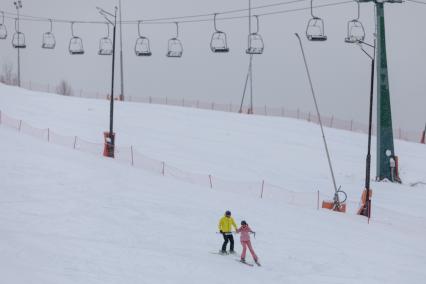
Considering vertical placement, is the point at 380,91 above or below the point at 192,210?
above

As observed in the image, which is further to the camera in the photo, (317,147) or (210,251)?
(317,147)

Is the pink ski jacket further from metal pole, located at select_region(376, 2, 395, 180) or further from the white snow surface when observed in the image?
metal pole, located at select_region(376, 2, 395, 180)

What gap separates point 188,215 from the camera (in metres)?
29.3

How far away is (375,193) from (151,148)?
1468 cm

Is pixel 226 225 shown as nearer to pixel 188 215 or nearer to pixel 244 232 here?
pixel 244 232

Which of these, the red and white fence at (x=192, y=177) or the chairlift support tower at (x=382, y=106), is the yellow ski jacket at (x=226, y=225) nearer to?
the red and white fence at (x=192, y=177)

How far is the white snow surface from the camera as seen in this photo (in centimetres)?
2147

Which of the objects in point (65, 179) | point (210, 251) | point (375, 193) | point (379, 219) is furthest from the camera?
point (375, 193)

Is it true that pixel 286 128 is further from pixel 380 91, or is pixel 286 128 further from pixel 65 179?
pixel 65 179

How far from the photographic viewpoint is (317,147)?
56.1m

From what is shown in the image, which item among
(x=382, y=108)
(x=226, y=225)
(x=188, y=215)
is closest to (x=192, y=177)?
(x=188, y=215)

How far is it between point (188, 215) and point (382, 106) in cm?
2333

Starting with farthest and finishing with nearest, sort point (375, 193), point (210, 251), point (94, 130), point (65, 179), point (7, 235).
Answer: point (94, 130)
point (375, 193)
point (65, 179)
point (210, 251)
point (7, 235)

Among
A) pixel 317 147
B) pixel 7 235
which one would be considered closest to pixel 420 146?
pixel 317 147
